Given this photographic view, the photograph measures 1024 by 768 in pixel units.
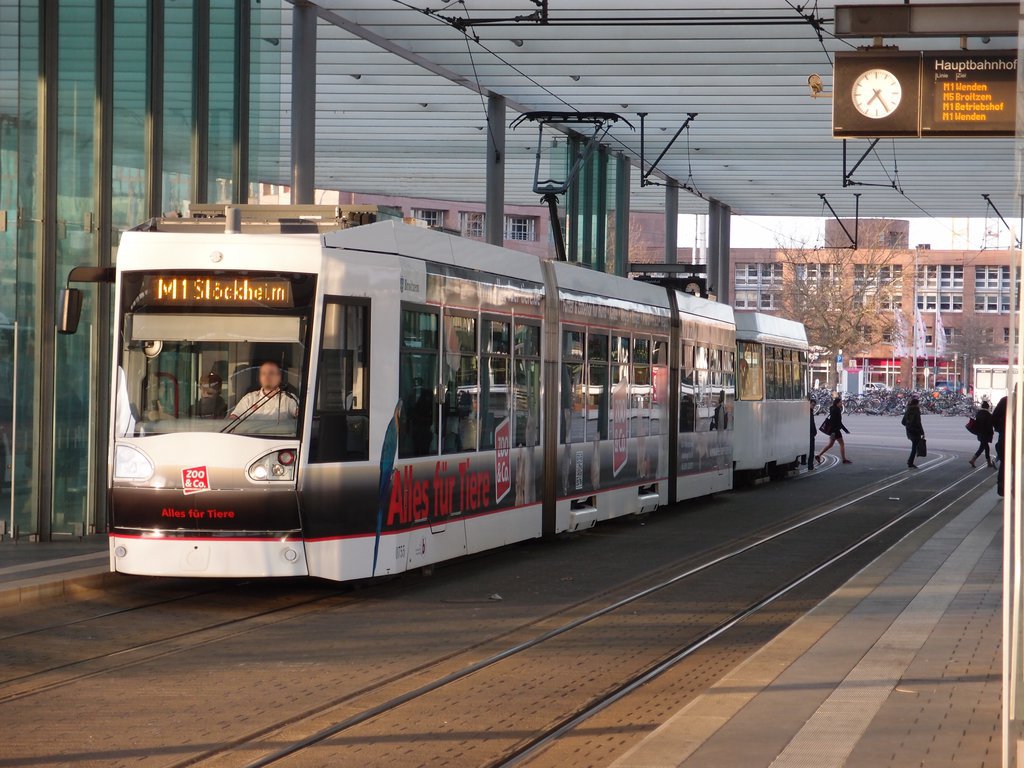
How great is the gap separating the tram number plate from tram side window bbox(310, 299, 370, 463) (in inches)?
31.8

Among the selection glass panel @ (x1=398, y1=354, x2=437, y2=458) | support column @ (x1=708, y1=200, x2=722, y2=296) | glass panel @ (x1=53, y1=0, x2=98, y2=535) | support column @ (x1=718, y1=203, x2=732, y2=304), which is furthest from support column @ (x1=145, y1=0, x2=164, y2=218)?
support column @ (x1=708, y1=200, x2=722, y2=296)

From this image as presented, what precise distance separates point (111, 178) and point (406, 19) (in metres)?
8.04

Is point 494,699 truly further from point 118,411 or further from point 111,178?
point 111,178

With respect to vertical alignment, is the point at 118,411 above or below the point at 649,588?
above

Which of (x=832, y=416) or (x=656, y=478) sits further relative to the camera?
(x=832, y=416)

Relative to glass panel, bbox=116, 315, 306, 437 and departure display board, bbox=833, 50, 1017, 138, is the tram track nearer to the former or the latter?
glass panel, bbox=116, 315, 306, 437

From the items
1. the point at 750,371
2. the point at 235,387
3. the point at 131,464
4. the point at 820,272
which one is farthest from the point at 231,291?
the point at 820,272

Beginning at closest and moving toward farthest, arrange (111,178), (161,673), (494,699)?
(494,699)
(161,673)
(111,178)

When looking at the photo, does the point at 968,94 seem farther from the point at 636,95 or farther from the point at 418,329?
the point at 636,95

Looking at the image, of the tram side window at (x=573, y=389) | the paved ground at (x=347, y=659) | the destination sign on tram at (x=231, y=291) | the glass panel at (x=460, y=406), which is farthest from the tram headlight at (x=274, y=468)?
the tram side window at (x=573, y=389)

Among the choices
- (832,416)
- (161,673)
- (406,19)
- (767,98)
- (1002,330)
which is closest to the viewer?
(161,673)

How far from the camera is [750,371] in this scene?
89.4 ft

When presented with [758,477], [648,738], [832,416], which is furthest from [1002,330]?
[648,738]

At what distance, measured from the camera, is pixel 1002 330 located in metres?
111
